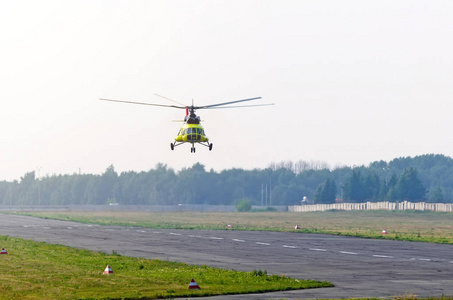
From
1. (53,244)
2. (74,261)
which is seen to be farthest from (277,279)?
(53,244)

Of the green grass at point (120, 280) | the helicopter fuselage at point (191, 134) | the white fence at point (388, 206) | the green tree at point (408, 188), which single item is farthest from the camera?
the green tree at point (408, 188)

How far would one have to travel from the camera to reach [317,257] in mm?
42188

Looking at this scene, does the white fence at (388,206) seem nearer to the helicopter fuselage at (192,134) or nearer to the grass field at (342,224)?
the grass field at (342,224)

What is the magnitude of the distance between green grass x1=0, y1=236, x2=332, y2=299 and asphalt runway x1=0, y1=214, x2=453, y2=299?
153 centimetres

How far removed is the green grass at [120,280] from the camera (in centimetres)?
2720

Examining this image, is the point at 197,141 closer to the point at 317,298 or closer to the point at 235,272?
the point at 235,272

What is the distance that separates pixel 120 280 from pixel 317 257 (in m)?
14.3

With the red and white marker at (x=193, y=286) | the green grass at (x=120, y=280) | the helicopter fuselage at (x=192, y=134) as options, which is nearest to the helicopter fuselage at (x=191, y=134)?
the helicopter fuselage at (x=192, y=134)

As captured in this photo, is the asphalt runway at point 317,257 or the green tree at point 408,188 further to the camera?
the green tree at point 408,188

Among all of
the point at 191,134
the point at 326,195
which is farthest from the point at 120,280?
the point at 326,195

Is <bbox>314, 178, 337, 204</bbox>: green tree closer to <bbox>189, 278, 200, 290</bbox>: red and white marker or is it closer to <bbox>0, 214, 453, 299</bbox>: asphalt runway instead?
<bbox>0, 214, 453, 299</bbox>: asphalt runway

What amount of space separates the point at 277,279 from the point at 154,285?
15.4ft

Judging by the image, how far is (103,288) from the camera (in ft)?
93.7

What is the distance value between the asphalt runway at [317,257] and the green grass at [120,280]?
1531 mm
